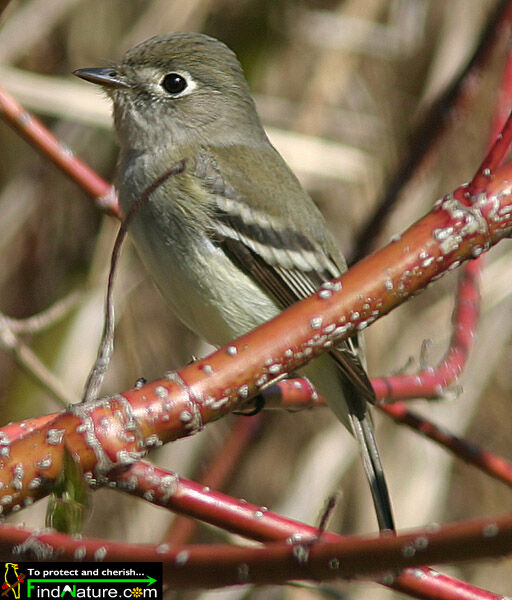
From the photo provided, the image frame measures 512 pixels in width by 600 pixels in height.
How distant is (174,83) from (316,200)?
1570 millimetres

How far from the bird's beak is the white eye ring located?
15 cm

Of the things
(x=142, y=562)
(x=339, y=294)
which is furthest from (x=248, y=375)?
(x=142, y=562)

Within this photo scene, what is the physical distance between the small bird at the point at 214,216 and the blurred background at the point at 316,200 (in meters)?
0.79

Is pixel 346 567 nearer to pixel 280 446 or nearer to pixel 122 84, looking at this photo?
pixel 122 84

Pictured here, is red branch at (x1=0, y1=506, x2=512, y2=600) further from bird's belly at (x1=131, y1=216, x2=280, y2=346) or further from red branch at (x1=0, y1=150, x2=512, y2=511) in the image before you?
bird's belly at (x1=131, y1=216, x2=280, y2=346)

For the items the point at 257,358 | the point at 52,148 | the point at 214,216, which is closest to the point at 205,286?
the point at 214,216

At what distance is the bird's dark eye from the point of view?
9.28ft

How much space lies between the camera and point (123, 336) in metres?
4.01

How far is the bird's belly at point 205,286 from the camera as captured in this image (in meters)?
2.37

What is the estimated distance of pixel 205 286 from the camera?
2361 mm

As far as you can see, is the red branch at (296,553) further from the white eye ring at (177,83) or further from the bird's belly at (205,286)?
the white eye ring at (177,83)

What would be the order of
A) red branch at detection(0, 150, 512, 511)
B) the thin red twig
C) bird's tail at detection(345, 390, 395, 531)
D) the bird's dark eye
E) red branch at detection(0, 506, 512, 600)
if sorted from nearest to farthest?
red branch at detection(0, 506, 512, 600)
red branch at detection(0, 150, 512, 511)
the thin red twig
bird's tail at detection(345, 390, 395, 531)
the bird's dark eye

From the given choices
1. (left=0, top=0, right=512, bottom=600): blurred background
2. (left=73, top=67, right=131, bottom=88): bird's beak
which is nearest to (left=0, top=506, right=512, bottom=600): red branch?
(left=73, top=67, right=131, bottom=88): bird's beak

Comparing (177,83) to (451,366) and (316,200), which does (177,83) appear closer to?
(451,366)
